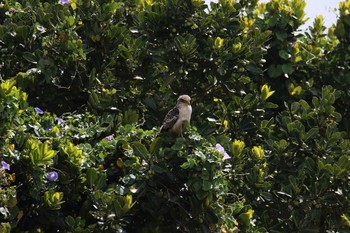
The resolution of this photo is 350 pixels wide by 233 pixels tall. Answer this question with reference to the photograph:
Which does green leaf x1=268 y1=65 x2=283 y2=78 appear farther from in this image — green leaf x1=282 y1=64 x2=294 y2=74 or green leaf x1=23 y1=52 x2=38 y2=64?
green leaf x1=23 y1=52 x2=38 y2=64

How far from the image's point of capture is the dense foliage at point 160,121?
5.13 meters

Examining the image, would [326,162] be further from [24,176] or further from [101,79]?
[24,176]

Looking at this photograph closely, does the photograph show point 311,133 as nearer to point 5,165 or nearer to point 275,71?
point 275,71

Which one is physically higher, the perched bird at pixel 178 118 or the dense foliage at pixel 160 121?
the perched bird at pixel 178 118

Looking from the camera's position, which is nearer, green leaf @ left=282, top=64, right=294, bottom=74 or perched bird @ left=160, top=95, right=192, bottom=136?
perched bird @ left=160, top=95, right=192, bottom=136

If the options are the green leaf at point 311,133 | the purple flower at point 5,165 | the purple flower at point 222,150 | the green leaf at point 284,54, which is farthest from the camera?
the green leaf at point 284,54

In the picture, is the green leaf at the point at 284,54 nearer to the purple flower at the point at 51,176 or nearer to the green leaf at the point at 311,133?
the green leaf at the point at 311,133

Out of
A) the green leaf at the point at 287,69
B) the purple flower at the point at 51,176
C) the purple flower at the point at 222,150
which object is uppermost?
the purple flower at the point at 222,150

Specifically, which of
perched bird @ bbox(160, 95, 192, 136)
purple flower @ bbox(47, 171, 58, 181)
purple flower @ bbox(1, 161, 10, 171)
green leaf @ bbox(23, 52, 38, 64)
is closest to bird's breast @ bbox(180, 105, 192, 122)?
perched bird @ bbox(160, 95, 192, 136)

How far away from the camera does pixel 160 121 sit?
21.0 ft

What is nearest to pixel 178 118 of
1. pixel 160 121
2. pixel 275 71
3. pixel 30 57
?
pixel 160 121

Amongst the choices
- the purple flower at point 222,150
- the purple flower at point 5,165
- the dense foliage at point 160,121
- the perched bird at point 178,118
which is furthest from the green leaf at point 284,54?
the purple flower at point 5,165

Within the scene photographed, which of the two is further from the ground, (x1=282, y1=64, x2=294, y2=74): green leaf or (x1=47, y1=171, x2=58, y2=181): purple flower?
(x1=282, y1=64, x2=294, y2=74): green leaf

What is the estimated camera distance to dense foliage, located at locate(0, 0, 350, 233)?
5133 mm
